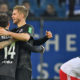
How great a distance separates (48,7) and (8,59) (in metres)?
6.20

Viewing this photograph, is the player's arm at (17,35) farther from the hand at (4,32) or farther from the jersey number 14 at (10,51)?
the jersey number 14 at (10,51)

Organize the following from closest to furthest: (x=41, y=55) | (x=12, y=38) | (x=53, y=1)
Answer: (x=12, y=38), (x=41, y=55), (x=53, y=1)

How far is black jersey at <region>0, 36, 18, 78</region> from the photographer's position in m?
5.80

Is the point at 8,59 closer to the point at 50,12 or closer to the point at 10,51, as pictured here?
the point at 10,51

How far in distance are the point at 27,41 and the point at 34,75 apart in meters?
4.51

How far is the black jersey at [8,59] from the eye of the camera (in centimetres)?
580

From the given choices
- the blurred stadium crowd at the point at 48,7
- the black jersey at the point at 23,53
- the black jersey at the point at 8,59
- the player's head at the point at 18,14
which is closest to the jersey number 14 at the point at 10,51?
the black jersey at the point at 8,59

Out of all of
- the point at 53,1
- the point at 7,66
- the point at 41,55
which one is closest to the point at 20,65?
the point at 7,66

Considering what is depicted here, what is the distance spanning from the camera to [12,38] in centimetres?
577

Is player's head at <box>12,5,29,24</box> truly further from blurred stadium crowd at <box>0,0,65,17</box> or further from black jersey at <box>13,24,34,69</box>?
blurred stadium crowd at <box>0,0,65,17</box>

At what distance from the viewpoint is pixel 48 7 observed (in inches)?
466

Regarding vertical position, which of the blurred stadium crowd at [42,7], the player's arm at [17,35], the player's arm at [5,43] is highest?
the player's arm at [17,35]

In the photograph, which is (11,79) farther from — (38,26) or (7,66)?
(38,26)

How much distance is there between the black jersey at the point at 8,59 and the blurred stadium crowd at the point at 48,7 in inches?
221
